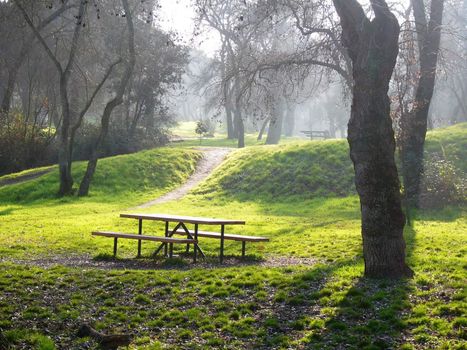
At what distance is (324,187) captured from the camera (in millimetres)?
27562

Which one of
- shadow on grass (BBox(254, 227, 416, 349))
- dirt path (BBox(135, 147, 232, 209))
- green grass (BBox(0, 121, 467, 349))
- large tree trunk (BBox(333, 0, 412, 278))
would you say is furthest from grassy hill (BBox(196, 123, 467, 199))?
shadow on grass (BBox(254, 227, 416, 349))

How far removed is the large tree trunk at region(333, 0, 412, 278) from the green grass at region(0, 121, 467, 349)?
25.0 inches

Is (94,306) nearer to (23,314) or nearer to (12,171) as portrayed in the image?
(23,314)

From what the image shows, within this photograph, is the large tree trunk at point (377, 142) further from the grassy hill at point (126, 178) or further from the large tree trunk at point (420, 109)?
the grassy hill at point (126, 178)

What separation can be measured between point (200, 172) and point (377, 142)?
24884 mm

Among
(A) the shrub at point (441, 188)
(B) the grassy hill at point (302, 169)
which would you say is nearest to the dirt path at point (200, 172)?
(B) the grassy hill at point (302, 169)

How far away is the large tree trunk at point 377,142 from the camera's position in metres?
9.80

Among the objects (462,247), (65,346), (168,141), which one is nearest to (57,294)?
(65,346)

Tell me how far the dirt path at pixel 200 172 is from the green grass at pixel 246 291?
8128 millimetres

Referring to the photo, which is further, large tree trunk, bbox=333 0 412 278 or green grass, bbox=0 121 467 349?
large tree trunk, bbox=333 0 412 278

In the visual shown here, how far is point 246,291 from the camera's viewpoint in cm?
983

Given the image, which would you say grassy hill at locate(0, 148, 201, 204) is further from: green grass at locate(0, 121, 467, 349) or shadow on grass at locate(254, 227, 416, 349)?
shadow on grass at locate(254, 227, 416, 349)

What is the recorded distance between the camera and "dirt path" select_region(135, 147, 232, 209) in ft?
92.9

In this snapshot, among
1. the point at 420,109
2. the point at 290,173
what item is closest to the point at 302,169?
the point at 290,173
